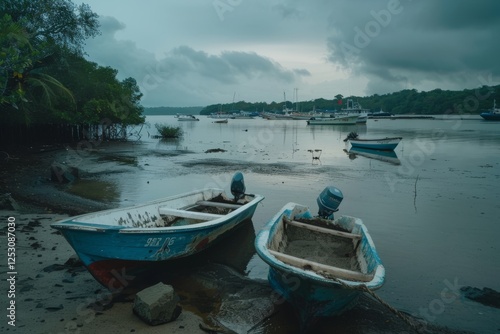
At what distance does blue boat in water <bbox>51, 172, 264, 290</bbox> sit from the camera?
16.7 feet

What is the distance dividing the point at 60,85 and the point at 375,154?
939 inches

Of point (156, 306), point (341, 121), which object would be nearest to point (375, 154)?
point (156, 306)

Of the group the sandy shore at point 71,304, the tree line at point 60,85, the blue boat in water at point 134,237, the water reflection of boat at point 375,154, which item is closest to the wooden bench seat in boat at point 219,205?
the blue boat in water at point 134,237

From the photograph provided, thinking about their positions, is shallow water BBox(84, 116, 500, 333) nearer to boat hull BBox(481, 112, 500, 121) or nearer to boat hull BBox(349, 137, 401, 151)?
boat hull BBox(349, 137, 401, 151)

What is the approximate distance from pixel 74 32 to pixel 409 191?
81.5ft

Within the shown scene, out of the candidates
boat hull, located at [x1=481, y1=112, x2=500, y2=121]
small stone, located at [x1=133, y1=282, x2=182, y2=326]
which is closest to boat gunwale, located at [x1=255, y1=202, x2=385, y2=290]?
small stone, located at [x1=133, y1=282, x2=182, y2=326]

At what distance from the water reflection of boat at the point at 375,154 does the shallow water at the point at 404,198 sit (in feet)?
1.67

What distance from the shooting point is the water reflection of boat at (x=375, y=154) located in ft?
83.8

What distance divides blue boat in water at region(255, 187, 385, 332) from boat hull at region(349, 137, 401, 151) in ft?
74.2

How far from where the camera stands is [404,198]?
13.9 m

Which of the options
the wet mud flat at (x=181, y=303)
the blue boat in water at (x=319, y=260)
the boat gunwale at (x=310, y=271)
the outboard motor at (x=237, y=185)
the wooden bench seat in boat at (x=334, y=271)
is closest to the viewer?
the boat gunwale at (x=310, y=271)

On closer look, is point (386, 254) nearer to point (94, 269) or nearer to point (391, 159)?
point (94, 269)

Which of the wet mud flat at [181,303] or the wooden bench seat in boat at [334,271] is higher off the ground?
the wooden bench seat in boat at [334,271]

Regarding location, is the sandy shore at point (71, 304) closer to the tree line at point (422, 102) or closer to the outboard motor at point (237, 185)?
the outboard motor at point (237, 185)
